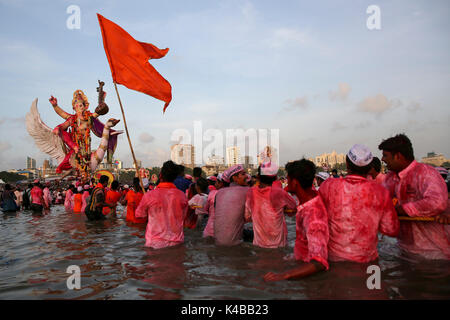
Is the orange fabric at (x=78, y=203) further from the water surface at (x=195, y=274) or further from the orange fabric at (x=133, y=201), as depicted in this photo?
the water surface at (x=195, y=274)

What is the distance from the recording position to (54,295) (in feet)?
11.6

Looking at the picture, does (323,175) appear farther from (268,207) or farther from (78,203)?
(78,203)

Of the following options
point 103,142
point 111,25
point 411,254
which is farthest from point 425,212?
point 103,142

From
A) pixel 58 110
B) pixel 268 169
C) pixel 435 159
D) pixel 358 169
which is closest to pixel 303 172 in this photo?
pixel 358 169

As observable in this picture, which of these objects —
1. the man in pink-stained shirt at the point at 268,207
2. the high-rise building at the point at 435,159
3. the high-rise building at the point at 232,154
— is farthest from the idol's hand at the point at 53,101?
the high-rise building at the point at 435,159

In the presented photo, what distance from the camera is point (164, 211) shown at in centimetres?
498

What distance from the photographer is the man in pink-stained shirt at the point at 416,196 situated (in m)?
3.34

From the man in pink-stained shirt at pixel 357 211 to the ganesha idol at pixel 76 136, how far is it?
22.8m

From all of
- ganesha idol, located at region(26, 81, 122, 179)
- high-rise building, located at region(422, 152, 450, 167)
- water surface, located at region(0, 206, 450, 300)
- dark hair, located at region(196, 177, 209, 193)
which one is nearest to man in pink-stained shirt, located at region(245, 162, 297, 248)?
water surface, located at region(0, 206, 450, 300)

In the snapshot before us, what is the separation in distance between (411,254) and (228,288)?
7.11 feet

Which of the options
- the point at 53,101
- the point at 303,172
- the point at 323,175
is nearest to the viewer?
the point at 303,172

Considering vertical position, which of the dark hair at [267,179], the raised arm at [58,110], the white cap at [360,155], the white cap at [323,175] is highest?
the raised arm at [58,110]

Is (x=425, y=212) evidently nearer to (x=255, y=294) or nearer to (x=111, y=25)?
(x=255, y=294)

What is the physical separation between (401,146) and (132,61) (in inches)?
225
